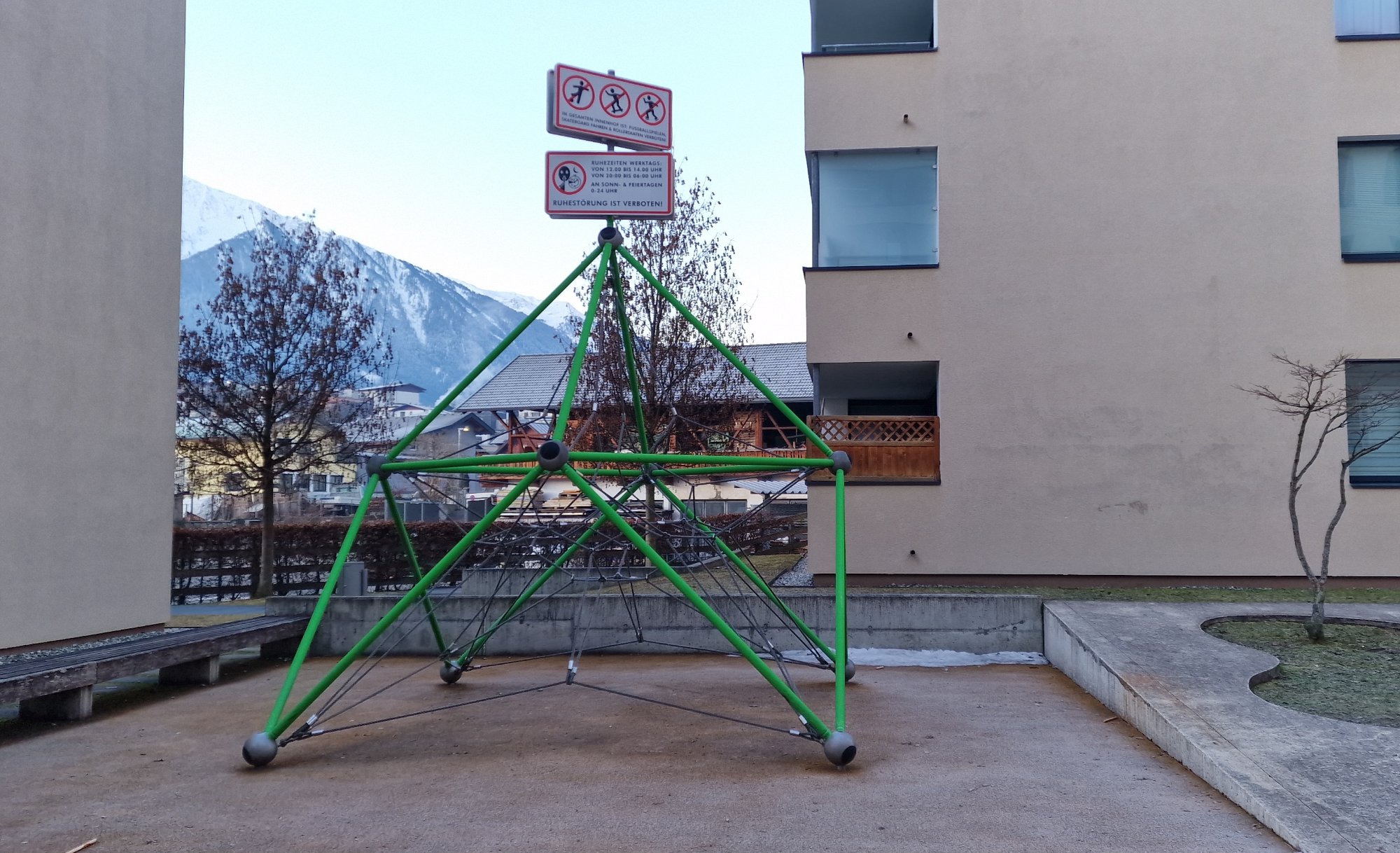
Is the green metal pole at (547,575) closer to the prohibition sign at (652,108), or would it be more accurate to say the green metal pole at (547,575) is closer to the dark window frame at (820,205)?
the prohibition sign at (652,108)

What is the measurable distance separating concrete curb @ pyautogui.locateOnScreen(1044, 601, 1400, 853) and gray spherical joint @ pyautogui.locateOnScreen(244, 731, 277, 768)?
16.0ft

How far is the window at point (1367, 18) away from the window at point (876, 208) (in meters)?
5.36

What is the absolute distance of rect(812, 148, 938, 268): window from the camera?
44.3 feet

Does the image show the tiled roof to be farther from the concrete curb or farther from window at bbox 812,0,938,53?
the concrete curb

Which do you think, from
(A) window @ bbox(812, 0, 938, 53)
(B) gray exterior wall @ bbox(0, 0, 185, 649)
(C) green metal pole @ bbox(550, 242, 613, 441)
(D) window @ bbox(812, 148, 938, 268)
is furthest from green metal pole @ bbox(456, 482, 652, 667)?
(A) window @ bbox(812, 0, 938, 53)

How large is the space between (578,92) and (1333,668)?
6580 mm

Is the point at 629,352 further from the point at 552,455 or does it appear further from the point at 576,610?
the point at 576,610

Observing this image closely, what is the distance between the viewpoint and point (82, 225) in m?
10.8

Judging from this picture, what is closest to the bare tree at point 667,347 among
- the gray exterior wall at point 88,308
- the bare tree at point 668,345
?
the bare tree at point 668,345

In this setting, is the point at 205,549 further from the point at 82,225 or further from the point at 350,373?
the point at 82,225

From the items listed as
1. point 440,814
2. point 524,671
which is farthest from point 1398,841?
point 524,671

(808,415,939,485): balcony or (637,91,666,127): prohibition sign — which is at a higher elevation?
(637,91,666,127): prohibition sign

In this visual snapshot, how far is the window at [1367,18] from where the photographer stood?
13.1 meters

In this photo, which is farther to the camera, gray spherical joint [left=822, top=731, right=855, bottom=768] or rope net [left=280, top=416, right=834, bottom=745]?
rope net [left=280, top=416, right=834, bottom=745]
